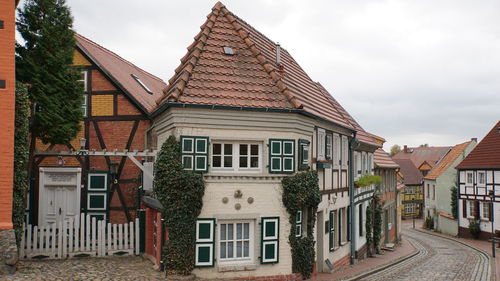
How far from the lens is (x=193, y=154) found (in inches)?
A: 478

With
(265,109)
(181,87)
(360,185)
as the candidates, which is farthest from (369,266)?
(181,87)

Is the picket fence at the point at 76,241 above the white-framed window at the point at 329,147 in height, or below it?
below

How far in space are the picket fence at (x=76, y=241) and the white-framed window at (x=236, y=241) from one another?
140 inches

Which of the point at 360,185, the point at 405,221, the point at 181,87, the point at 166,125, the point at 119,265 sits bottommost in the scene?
the point at 405,221

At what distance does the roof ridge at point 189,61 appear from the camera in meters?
12.3

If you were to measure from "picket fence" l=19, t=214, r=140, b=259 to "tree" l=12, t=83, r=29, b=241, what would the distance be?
1306 millimetres

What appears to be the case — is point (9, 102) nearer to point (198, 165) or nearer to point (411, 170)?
point (198, 165)

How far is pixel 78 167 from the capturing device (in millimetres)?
17000

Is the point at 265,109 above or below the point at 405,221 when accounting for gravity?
above

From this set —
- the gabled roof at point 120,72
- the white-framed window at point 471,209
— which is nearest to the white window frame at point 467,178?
the white-framed window at point 471,209

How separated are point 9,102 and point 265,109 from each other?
21.3 feet

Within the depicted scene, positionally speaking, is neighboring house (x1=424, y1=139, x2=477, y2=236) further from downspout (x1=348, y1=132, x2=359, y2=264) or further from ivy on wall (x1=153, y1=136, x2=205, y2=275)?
ivy on wall (x1=153, y1=136, x2=205, y2=275)

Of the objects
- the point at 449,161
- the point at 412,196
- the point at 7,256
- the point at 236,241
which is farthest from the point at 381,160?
Result: the point at 412,196

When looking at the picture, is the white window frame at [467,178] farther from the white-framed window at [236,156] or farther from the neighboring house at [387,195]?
the white-framed window at [236,156]
